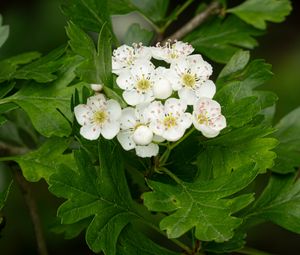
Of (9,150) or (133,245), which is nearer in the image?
(133,245)

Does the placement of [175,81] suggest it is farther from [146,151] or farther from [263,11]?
[263,11]

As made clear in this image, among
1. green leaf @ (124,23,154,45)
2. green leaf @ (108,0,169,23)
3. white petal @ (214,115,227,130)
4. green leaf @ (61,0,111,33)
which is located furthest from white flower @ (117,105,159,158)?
green leaf @ (108,0,169,23)

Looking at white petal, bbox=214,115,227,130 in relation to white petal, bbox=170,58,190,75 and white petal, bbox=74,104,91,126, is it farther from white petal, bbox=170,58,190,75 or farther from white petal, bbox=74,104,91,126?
white petal, bbox=74,104,91,126

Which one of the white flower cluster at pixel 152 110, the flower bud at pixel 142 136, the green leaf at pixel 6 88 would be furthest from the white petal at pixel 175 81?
the green leaf at pixel 6 88

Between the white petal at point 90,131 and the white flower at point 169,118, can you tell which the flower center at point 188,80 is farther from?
the white petal at point 90,131

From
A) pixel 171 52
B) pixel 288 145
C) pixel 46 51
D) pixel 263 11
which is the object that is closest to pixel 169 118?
pixel 171 52
